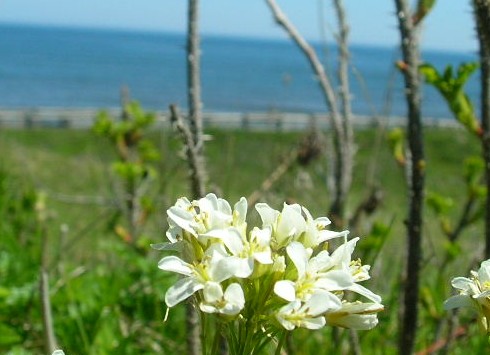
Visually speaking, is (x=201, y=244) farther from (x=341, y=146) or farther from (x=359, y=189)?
(x=359, y=189)

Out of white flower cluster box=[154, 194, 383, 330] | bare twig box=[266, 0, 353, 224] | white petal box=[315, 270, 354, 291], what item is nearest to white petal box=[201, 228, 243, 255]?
white flower cluster box=[154, 194, 383, 330]

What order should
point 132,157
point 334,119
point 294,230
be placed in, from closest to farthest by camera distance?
point 294,230
point 334,119
point 132,157

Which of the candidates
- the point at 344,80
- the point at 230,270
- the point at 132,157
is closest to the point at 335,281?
the point at 230,270

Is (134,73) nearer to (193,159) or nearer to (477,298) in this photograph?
(193,159)

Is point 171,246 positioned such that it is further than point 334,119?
No

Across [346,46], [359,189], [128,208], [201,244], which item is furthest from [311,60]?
[359,189]

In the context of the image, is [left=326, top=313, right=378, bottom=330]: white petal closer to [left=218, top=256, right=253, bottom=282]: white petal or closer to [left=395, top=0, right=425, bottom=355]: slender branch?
[left=218, top=256, right=253, bottom=282]: white petal

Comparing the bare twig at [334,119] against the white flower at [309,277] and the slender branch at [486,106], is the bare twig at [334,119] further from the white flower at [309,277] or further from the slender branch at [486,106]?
the white flower at [309,277]

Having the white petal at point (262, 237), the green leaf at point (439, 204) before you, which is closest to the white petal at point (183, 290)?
the white petal at point (262, 237)
